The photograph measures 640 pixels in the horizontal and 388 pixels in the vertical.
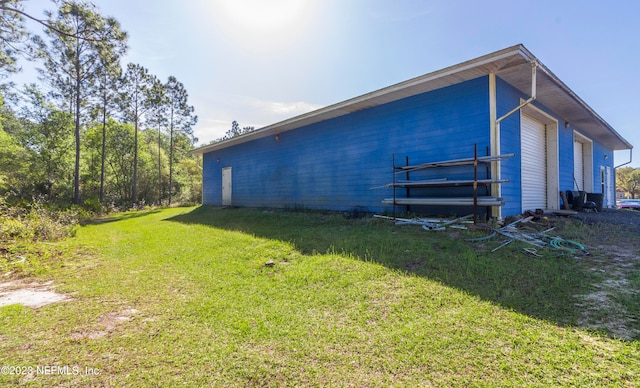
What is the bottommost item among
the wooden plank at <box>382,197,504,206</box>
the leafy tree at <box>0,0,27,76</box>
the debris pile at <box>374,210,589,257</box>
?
the debris pile at <box>374,210,589,257</box>

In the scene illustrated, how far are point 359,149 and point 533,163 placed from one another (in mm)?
4780

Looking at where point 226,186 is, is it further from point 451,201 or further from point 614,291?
point 614,291

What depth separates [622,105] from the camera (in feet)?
41.1

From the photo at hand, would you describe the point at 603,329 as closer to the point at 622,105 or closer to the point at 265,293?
the point at 265,293

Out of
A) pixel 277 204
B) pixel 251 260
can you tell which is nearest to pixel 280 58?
pixel 277 204

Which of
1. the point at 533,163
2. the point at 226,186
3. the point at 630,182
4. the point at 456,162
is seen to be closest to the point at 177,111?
the point at 226,186

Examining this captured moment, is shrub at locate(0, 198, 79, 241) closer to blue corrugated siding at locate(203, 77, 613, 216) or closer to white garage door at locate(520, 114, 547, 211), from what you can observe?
blue corrugated siding at locate(203, 77, 613, 216)

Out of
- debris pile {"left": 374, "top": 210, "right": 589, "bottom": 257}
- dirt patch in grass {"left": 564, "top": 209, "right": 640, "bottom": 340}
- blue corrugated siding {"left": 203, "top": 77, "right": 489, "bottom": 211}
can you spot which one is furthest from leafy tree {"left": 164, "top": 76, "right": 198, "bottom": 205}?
dirt patch in grass {"left": 564, "top": 209, "right": 640, "bottom": 340}

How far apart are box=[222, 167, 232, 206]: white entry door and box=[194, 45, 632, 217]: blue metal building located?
1.93 metres

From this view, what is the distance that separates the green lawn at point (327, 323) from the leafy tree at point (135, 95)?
1660 cm

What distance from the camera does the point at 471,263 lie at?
10.6 feet

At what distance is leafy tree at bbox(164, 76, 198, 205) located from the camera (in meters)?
19.9

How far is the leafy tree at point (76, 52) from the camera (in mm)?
8353

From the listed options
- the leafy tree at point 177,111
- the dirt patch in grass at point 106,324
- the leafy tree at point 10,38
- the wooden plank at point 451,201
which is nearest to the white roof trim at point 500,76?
the wooden plank at point 451,201
